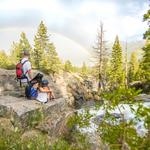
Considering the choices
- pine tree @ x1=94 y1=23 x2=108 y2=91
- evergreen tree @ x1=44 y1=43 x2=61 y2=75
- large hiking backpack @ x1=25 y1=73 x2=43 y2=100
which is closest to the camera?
large hiking backpack @ x1=25 y1=73 x2=43 y2=100

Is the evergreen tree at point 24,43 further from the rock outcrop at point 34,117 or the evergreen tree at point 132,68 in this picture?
the rock outcrop at point 34,117

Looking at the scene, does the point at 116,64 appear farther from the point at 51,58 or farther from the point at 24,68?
the point at 24,68

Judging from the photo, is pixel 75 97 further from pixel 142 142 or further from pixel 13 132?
pixel 142 142

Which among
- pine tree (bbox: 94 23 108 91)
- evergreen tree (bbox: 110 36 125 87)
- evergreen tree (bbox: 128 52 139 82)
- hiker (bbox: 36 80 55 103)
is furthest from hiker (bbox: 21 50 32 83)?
evergreen tree (bbox: 128 52 139 82)

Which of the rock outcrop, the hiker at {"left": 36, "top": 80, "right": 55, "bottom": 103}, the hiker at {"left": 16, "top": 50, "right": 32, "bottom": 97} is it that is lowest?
the rock outcrop

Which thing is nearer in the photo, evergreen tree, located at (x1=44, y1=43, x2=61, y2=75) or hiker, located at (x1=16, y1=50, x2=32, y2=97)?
hiker, located at (x1=16, y1=50, x2=32, y2=97)

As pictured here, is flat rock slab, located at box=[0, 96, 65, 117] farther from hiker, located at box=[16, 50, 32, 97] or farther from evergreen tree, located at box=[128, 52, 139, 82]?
evergreen tree, located at box=[128, 52, 139, 82]

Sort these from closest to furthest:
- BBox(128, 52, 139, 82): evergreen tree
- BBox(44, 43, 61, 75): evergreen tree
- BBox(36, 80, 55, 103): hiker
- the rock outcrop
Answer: the rock outcrop < BBox(36, 80, 55, 103): hiker < BBox(44, 43, 61, 75): evergreen tree < BBox(128, 52, 139, 82): evergreen tree

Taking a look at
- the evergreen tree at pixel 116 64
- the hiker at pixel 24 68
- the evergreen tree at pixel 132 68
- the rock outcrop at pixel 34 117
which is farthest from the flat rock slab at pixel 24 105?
the evergreen tree at pixel 132 68

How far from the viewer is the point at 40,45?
255 ft

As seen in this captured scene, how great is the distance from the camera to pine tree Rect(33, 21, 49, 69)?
7725cm

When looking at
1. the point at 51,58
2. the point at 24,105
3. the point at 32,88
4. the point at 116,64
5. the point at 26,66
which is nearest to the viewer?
the point at 24,105

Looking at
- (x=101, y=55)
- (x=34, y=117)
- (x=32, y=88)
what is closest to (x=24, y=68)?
(x=32, y=88)

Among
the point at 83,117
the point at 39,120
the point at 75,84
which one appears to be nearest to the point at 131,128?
the point at 83,117
